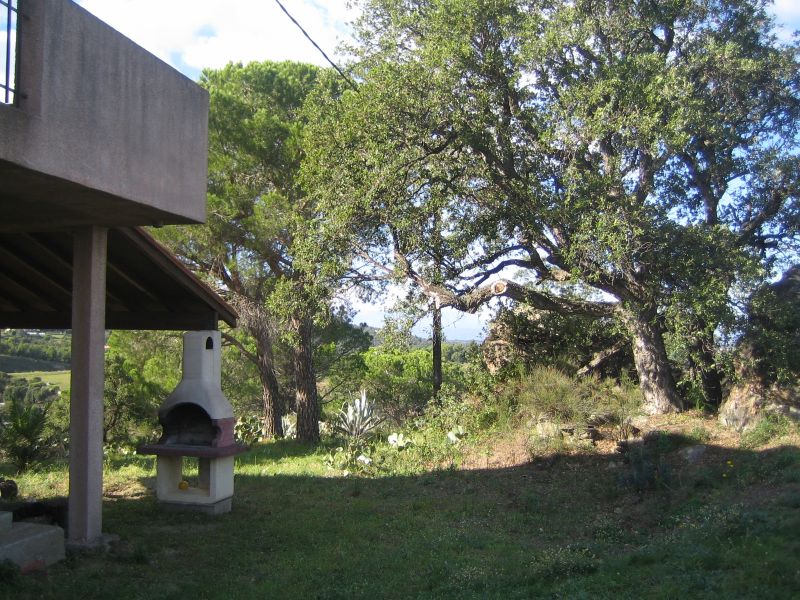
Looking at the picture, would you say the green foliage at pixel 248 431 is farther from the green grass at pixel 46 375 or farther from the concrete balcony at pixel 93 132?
the green grass at pixel 46 375

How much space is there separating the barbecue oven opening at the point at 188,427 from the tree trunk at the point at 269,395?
28.4 ft

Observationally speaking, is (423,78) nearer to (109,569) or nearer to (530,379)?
(530,379)

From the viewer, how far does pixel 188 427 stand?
9164mm

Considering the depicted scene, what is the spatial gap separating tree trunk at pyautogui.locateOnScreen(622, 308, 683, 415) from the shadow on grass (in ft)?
4.40

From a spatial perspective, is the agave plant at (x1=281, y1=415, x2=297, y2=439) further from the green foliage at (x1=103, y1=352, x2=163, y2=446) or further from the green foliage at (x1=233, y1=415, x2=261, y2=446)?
the green foliage at (x1=103, y1=352, x2=163, y2=446)

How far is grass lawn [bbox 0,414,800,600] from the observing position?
5.50m

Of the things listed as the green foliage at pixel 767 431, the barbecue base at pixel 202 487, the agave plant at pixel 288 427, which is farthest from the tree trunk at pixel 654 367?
the agave plant at pixel 288 427

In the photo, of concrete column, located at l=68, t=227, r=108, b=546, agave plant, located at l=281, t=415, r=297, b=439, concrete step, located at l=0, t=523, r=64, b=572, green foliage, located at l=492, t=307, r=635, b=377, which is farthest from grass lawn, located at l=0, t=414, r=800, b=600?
agave plant, located at l=281, t=415, r=297, b=439

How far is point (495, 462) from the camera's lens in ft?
39.0

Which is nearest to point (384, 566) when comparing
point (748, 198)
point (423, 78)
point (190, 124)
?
point (190, 124)

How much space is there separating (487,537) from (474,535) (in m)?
0.16

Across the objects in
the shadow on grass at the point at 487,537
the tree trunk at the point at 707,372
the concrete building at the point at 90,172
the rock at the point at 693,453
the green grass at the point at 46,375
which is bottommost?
the shadow on grass at the point at 487,537

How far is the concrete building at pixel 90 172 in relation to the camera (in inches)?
188

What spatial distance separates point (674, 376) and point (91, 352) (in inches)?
408
